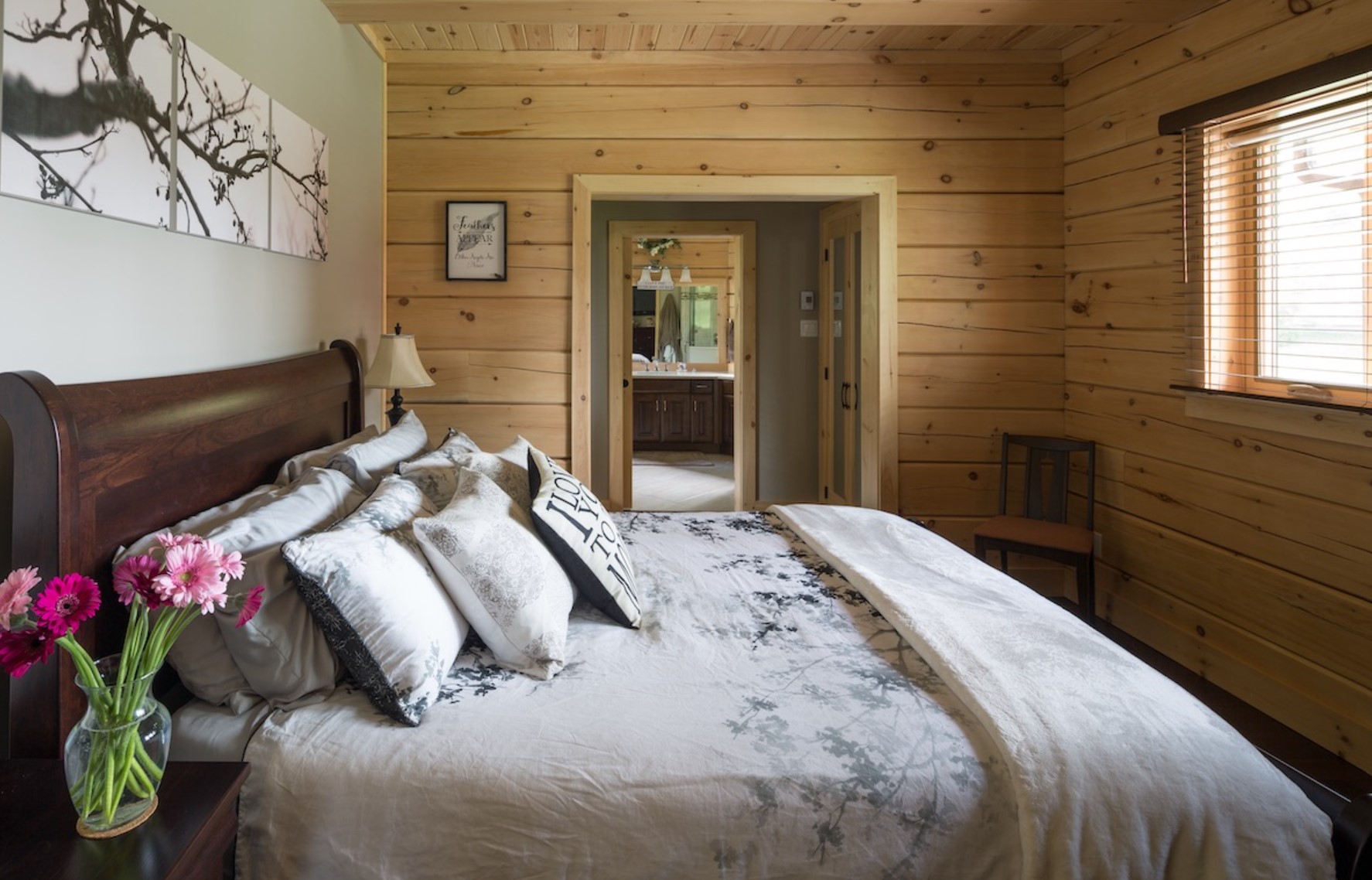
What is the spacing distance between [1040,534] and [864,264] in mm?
1504

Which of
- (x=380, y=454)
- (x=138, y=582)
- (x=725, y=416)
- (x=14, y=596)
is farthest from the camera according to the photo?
(x=725, y=416)

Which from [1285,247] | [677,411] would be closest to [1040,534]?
[1285,247]

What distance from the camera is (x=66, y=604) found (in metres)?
1.00

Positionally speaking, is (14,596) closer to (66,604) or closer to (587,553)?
(66,604)

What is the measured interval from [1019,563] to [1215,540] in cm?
102

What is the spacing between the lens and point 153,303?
184cm

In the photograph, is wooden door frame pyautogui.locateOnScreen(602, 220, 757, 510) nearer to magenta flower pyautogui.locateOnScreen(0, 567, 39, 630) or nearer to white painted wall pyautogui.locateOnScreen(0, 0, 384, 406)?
white painted wall pyautogui.locateOnScreen(0, 0, 384, 406)

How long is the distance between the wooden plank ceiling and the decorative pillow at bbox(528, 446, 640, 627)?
203cm

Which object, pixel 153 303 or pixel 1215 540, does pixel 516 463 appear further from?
pixel 1215 540

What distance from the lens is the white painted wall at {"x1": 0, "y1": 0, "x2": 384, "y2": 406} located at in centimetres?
149

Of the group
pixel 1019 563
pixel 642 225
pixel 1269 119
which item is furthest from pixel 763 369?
pixel 1269 119

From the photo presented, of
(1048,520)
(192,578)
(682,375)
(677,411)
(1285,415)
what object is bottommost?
(1048,520)

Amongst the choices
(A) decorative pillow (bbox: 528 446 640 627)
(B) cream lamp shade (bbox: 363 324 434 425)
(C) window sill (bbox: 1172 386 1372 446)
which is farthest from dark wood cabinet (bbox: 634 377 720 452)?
(A) decorative pillow (bbox: 528 446 640 627)

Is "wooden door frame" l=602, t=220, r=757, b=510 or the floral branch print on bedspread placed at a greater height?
"wooden door frame" l=602, t=220, r=757, b=510
